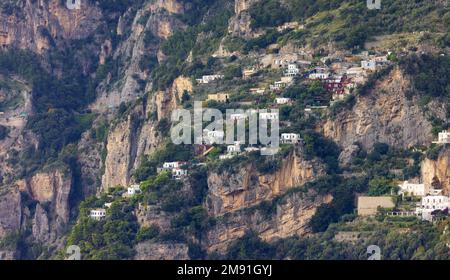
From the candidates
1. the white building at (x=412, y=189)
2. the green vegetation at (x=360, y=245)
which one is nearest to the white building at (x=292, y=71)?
the white building at (x=412, y=189)

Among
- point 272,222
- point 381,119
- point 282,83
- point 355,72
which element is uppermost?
point 355,72

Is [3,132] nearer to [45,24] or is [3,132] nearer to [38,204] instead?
[38,204]

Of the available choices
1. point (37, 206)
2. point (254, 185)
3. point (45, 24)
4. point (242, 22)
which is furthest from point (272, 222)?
point (45, 24)

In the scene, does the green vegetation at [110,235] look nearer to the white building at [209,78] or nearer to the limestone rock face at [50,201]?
the white building at [209,78]

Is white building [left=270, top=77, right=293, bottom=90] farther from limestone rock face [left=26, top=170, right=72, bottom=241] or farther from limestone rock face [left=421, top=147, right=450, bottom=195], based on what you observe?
limestone rock face [left=26, top=170, right=72, bottom=241]

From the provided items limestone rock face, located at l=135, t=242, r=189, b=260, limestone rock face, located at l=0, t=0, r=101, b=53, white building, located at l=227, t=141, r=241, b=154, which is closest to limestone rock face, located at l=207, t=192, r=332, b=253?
limestone rock face, located at l=135, t=242, r=189, b=260
